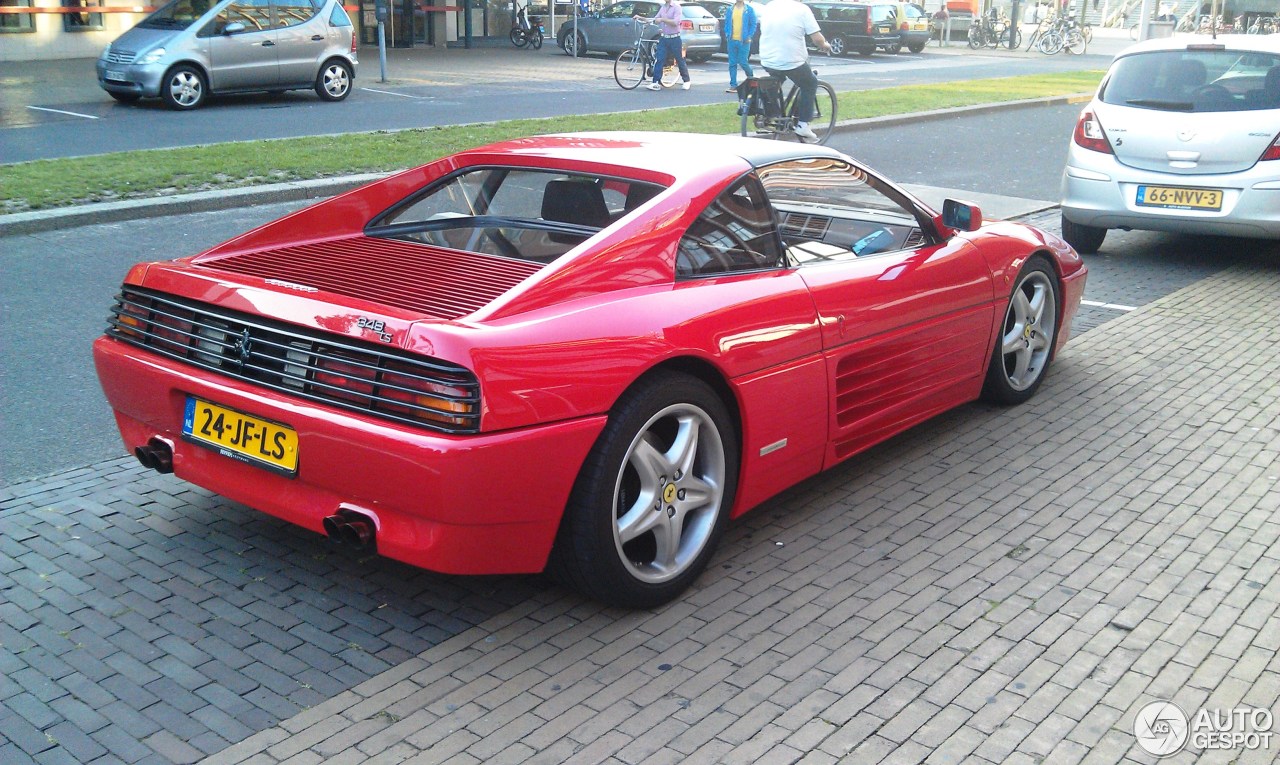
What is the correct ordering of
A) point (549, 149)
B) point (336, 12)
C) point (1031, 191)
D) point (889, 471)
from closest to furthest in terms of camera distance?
1. point (549, 149)
2. point (889, 471)
3. point (1031, 191)
4. point (336, 12)

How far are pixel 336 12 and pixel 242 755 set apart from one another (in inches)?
676

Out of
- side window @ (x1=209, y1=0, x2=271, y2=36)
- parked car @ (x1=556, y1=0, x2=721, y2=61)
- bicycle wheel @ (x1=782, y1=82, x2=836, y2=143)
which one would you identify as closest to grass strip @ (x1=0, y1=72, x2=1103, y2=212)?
bicycle wheel @ (x1=782, y1=82, x2=836, y2=143)

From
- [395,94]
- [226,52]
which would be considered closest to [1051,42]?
Result: [395,94]

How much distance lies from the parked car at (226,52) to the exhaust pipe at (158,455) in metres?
13.8

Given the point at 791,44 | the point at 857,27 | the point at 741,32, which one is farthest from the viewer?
the point at 857,27

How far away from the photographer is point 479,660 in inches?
140

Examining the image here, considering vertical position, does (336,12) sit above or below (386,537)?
above

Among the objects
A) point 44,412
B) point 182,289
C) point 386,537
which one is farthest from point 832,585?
point 44,412

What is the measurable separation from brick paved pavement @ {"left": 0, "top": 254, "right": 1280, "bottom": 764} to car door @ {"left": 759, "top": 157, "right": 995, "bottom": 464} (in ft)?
1.20

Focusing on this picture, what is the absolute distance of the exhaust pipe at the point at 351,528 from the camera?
345 cm

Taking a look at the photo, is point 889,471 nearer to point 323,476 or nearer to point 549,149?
point 549,149

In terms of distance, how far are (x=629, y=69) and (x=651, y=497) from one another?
2037 cm

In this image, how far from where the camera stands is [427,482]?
129 inches

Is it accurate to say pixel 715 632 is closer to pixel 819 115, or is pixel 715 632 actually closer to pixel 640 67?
pixel 819 115
